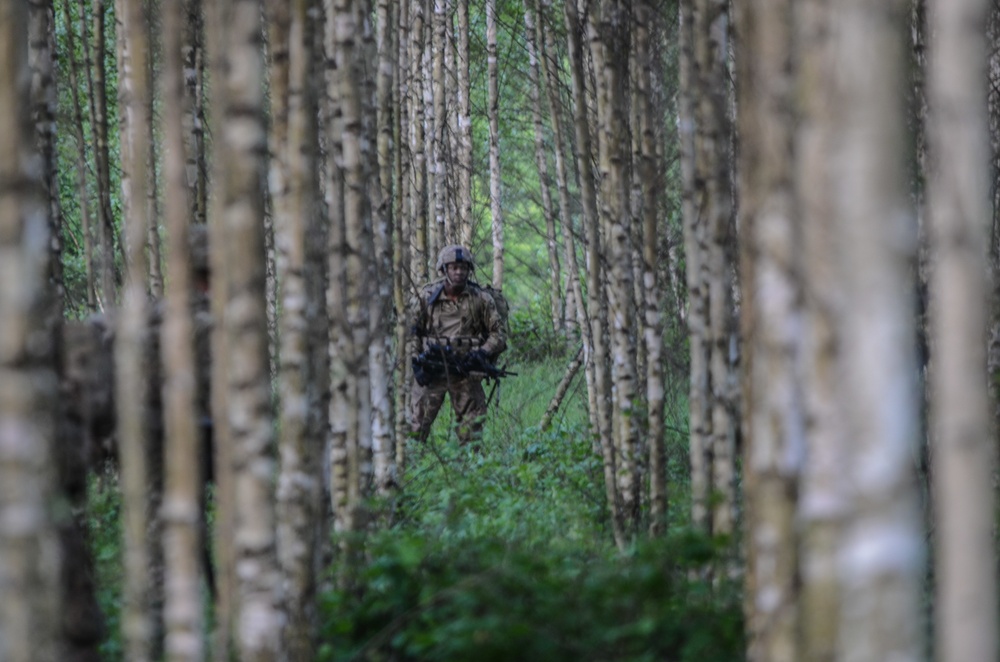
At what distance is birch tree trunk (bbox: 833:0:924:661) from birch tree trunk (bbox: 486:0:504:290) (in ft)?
42.9

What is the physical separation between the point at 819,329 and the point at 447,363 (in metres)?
9.41

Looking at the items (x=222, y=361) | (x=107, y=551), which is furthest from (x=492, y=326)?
(x=222, y=361)

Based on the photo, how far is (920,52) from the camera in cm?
709

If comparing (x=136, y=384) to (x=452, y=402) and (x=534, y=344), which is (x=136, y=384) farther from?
(x=534, y=344)

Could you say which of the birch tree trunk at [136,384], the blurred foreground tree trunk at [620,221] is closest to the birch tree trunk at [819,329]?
the birch tree trunk at [136,384]

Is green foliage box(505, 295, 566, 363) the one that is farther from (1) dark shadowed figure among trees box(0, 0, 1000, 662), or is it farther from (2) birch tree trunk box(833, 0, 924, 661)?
(2) birch tree trunk box(833, 0, 924, 661)

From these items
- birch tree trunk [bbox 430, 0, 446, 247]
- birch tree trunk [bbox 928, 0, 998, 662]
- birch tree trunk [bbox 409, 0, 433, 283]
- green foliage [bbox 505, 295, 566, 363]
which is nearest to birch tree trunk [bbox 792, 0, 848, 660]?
birch tree trunk [bbox 928, 0, 998, 662]

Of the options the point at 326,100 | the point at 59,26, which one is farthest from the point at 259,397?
the point at 59,26

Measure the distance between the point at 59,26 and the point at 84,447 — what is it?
1509cm

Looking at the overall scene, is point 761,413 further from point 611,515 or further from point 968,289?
point 611,515

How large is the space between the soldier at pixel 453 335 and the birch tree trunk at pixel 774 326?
8.69m

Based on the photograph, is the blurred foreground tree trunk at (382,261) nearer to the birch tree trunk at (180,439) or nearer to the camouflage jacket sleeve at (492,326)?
the birch tree trunk at (180,439)

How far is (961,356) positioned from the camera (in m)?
2.21

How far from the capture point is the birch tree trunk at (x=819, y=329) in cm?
228
